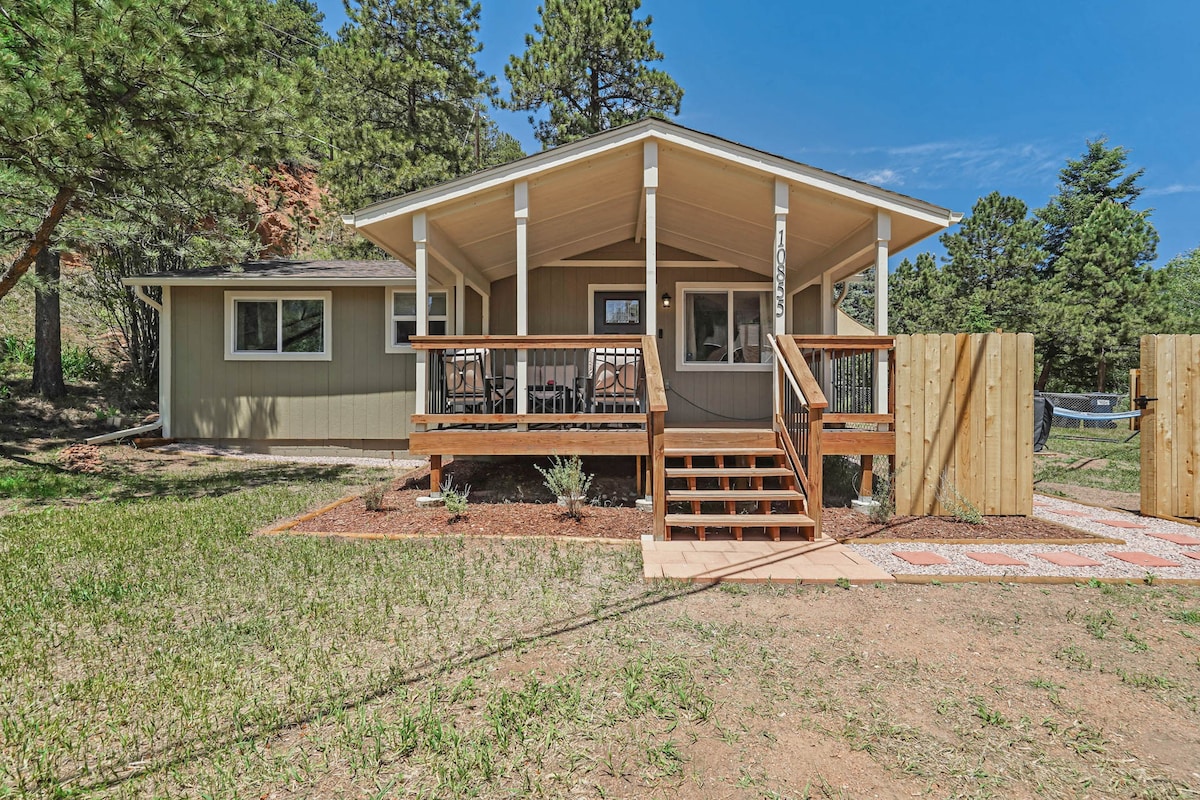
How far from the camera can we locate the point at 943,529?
16.1ft

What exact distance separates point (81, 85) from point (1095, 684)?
8.63 m

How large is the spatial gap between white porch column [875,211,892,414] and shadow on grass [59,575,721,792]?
127 inches

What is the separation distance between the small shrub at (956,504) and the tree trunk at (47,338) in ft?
49.1

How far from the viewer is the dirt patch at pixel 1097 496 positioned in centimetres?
613

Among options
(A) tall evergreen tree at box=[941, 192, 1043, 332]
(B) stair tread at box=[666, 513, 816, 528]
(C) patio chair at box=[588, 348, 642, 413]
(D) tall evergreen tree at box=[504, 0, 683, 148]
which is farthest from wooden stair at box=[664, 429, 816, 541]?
(A) tall evergreen tree at box=[941, 192, 1043, 332]

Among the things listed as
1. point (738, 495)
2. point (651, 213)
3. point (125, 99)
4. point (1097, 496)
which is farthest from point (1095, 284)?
point (125, 99)

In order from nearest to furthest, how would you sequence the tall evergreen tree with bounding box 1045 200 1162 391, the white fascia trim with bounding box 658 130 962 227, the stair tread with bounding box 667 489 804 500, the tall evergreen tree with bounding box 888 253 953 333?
the stair tread with bounding box 667 489 804 500 < the white fascia trim with bounding box 658 130 962 227 < the tall evergreen tree with bounding box 1045 200 1162 391 < the tall evergreen tree with bounding box 888 253 953 333

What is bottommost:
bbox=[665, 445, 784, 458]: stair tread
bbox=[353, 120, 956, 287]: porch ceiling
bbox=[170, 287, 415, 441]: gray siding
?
bbox=[665, 445, 784, 458]: stair tread

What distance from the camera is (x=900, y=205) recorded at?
18.9ft

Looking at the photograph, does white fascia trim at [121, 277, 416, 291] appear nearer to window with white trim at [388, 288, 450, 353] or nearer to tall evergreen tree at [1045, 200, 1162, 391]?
window with white trim at [388, 288, 450, 353]

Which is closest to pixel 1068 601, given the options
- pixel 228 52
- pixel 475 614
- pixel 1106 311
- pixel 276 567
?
pixel 475 614

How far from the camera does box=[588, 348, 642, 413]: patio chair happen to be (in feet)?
19.4

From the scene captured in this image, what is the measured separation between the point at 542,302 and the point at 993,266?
20.5 metres

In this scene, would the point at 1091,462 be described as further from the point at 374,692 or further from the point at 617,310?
the point at 374,692
